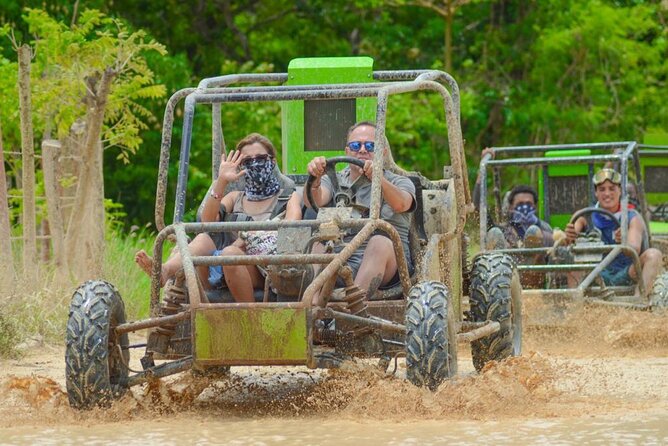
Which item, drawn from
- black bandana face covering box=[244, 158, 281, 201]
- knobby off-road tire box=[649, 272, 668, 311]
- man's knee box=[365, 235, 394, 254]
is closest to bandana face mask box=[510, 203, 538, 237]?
knobby off-road tire box=[649, 272, 668, 311]

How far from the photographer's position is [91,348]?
724 centimetres

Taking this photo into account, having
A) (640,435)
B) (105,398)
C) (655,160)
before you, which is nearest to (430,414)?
(640,435)

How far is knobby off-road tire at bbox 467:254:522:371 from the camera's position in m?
8.91

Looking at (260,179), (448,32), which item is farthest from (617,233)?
(448,32)

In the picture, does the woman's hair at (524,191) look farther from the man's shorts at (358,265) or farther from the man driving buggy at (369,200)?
the man's shorts at (358,265)

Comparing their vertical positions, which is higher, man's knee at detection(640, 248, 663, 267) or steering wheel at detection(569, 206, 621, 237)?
steering wheel at detection(569, 206, 621, 237)

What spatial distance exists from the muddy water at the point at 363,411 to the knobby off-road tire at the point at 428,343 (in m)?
0.07

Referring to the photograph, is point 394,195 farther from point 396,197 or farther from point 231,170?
point 231,170

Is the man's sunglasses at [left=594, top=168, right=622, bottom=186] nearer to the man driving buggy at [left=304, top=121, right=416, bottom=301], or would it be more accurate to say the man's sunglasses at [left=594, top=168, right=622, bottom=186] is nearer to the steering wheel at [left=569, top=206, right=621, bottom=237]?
the steering wheel at [left=569, top=206, right=621, bottom=237]

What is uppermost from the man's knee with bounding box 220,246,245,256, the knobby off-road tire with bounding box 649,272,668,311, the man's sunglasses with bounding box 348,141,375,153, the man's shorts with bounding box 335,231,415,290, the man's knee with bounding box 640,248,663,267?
the man's sunglasses with bounding box 348,141,375,153

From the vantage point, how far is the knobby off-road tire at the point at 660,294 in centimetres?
1170

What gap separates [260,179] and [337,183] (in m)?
0.43

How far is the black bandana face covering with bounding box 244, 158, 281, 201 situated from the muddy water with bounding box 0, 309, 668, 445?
111 centimetres

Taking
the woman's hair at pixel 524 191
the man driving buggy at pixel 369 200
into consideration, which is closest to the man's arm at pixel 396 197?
the man driving buggy at pixel 369 200
